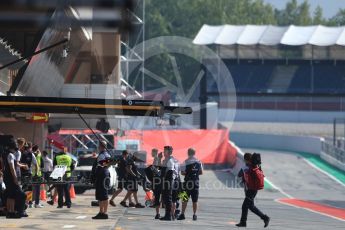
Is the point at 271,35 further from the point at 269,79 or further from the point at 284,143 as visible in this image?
the point at 269,79

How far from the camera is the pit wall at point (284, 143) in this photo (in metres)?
57.6

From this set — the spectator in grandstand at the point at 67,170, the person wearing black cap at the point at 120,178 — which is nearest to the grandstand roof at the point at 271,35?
the person wearing black cap at the point at 120,178

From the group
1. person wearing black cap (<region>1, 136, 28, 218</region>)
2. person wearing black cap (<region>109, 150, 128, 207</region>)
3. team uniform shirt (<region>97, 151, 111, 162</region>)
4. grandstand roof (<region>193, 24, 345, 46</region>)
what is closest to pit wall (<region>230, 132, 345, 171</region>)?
grandstand roof (<region>193, 24, 345, 46</region>)

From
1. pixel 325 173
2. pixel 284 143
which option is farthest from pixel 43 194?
pixel 284 143

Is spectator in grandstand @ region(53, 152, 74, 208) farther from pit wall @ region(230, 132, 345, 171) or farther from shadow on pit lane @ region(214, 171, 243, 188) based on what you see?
pit wall @ region(230, 132, 345, 171)

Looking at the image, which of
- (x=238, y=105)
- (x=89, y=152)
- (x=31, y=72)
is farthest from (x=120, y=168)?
(x=238, y=105)

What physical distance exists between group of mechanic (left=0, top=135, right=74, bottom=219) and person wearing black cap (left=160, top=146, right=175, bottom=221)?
2526 mm

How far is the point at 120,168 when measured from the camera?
2739cm

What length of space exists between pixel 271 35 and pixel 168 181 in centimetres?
4902

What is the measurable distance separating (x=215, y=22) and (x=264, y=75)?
161 ft

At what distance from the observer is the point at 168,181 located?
23.1 m

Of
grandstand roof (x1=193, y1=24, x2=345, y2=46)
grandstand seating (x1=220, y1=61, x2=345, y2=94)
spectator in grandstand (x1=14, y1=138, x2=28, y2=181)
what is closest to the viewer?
spectator in grandstand (x1=14, y1=138, x2=28, y2=181)

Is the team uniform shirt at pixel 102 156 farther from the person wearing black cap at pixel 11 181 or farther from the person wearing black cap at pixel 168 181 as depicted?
the person wearing black cap at pixel 11 181

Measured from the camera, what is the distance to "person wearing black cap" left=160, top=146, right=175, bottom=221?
22.8 m
